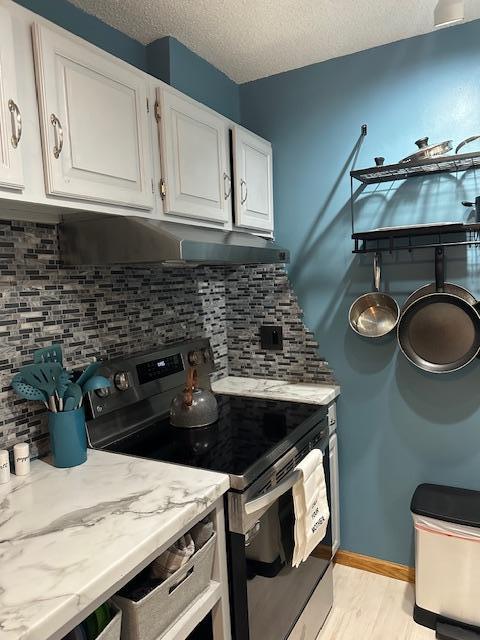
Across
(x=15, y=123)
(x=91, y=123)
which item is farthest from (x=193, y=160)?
(x=15, y=123)

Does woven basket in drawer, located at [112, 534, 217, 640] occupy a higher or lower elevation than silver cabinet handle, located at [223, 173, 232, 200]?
lower

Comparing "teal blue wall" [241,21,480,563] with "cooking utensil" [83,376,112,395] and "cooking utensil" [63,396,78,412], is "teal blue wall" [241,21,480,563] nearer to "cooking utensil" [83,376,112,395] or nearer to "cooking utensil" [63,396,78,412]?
"cooking utensil" [83,376,112,395]

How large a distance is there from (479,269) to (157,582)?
163cm

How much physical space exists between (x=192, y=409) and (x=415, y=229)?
111 cm

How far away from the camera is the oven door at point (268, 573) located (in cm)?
125

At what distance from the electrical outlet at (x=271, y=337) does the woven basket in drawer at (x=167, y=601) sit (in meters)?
1.19

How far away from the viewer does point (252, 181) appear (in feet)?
6.54

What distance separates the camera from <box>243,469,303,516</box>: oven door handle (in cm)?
125

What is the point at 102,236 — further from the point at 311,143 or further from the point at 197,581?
the point at 311,143

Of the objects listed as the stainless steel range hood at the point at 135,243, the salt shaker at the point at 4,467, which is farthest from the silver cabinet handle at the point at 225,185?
the salt shaker at the point at 4,467

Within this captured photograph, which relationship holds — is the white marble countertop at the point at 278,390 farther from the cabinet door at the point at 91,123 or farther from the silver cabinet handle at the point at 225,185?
the cabinet door at the point at 91,123

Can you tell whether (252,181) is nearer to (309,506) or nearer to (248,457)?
(248,457)

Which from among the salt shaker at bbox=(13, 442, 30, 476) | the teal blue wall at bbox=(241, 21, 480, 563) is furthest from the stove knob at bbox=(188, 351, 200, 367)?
the salt shaker at bbox=(13, 442, 30, 476)

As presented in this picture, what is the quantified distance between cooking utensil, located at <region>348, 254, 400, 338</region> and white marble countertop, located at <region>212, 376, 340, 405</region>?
1.07ft
